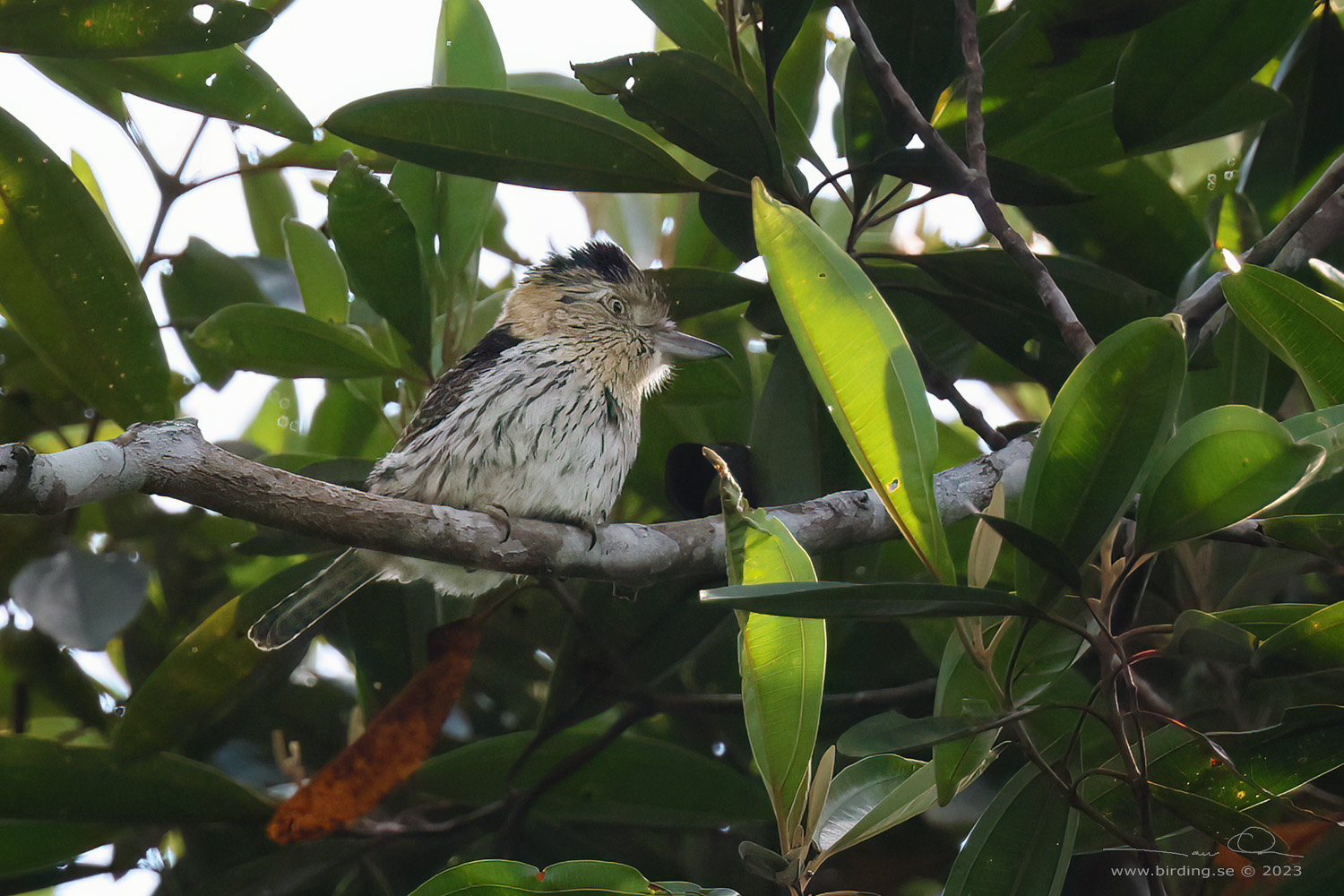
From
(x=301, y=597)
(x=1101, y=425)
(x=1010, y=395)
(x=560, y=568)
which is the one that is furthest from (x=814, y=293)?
(x=1010, y=395)

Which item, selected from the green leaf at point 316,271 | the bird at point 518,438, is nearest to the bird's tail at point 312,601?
the bird at point 518,438

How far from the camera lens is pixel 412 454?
7.89 ft

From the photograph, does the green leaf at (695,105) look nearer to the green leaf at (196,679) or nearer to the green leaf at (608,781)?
the green leaf at (608,781)

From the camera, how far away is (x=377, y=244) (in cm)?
201

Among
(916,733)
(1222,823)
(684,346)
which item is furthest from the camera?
(684,346)

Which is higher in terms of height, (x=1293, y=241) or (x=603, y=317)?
(x=603, y=317)

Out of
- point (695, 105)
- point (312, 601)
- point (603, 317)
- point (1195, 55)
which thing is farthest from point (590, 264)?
point (1195, 55)

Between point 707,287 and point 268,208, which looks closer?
point 707,287

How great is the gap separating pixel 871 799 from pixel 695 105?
1.26 m

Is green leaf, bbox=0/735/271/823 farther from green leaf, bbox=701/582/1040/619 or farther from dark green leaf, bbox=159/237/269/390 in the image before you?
green leaf, bbox=701/582/1040/619

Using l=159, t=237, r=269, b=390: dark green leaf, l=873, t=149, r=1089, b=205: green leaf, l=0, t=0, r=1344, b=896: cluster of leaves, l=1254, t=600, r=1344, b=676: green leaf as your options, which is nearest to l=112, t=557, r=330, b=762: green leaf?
l=0, t=0, r=1344, b=896: cluster of leaves

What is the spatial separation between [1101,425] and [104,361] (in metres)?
1.84

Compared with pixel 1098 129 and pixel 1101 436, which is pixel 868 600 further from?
pixel 1098 129

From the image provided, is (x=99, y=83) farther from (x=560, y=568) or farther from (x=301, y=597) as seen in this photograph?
(x=560, y=568)
